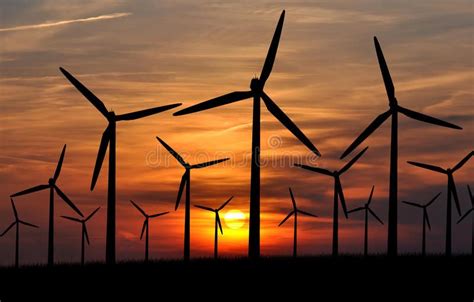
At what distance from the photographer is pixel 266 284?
65.2 meters

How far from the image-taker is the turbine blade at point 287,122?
64.2 meters

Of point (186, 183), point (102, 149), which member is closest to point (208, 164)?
point (186, 183)

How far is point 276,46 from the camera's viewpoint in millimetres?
71438

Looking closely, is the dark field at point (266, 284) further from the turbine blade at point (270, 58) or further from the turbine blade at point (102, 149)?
the turbine blade at point (270, 58)

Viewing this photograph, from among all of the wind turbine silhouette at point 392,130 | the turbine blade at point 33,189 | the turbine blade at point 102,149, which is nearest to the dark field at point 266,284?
the wind turbine silhouette at point 392,130

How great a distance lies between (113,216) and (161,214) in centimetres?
7075

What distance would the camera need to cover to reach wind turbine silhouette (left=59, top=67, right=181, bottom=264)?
7256 cm

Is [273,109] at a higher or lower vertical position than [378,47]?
lower

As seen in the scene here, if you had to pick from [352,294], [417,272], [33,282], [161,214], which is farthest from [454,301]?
[161,214]

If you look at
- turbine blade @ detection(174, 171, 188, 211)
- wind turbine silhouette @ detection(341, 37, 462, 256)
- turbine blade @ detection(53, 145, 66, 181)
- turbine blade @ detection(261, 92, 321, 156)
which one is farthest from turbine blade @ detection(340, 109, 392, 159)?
turbine blade @ detection(53, 145, 66, 181)

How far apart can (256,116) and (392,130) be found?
15306 mm

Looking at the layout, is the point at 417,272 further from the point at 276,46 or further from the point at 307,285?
the point at 276,46

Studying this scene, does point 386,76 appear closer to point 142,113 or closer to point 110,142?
point 142,113

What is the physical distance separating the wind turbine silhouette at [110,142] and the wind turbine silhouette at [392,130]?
17.3m
